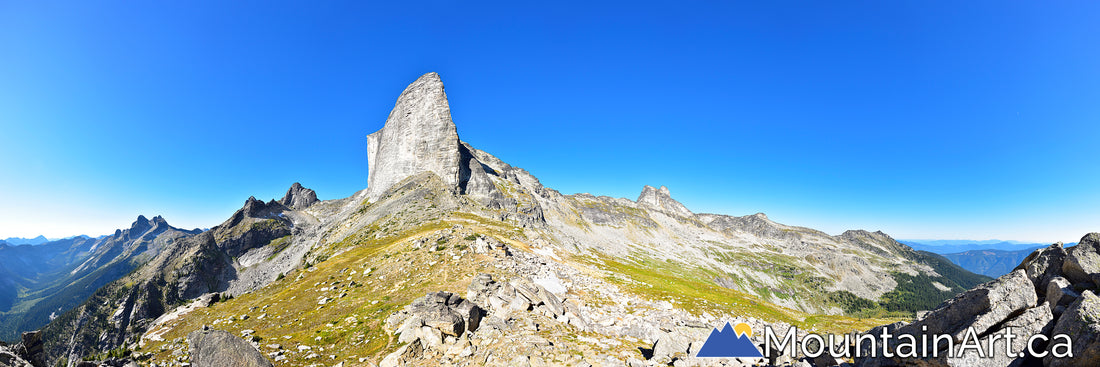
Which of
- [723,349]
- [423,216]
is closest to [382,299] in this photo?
[723,349]

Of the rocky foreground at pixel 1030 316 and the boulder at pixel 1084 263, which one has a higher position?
the boulder at pixel 1084 263

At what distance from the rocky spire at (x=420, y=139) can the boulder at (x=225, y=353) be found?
86.8 m

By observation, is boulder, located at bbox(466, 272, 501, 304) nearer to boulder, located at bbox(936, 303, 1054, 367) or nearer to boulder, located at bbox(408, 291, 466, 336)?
boulder, located at bbox(408, 291, 466, 336)

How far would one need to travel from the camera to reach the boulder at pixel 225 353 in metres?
15.8

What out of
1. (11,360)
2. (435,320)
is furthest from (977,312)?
(11,360)

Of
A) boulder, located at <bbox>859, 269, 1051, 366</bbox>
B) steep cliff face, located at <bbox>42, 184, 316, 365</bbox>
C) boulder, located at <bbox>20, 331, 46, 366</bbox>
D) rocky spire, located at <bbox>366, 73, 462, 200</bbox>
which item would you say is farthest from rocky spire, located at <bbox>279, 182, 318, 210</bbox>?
boulder, located at <bbox>859, 269, 1051, 366</bbox>

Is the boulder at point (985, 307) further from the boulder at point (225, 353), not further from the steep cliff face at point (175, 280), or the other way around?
the steep cliff face at point (175, 280)

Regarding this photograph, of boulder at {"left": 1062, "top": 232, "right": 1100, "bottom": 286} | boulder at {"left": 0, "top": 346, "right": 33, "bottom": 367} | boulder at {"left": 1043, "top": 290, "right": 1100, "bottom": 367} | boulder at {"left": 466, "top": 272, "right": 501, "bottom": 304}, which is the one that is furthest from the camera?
boulder at {"left": 466, "top": 272, "right": 501, "bottom": 304}

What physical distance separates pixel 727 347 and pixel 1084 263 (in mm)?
11081

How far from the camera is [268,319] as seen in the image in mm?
25703

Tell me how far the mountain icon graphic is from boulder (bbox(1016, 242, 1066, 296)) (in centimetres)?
927

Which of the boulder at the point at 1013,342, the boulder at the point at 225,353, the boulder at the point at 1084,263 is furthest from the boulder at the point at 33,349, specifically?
the boulder at the point at 1084,263

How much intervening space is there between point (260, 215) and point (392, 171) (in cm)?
8481

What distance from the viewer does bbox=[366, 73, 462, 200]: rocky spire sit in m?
106
